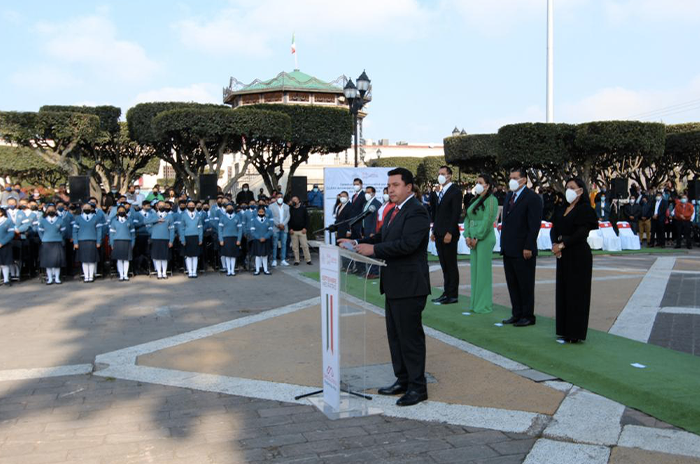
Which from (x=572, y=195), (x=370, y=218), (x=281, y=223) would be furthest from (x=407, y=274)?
(x=281, y=223)

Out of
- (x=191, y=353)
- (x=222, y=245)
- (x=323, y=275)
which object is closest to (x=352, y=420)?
(x=323, y=275)

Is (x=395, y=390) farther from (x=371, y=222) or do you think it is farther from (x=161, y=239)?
(x=161, y=239)

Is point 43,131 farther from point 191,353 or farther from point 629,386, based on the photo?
point 629,386

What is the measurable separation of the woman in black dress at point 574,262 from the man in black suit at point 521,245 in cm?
92

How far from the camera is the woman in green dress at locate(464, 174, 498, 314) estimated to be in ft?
29.8

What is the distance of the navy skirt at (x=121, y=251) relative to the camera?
1440cm

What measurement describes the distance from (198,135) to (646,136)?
1877 cm

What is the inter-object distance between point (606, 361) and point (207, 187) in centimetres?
1400

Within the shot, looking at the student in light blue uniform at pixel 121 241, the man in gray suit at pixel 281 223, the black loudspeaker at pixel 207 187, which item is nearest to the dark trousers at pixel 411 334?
the student in light blue uniform at pixel 121 241

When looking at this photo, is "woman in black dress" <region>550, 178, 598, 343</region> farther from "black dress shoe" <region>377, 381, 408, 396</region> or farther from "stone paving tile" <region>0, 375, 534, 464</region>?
"stone paving tile" <region>0, 375, 534, 464</region>

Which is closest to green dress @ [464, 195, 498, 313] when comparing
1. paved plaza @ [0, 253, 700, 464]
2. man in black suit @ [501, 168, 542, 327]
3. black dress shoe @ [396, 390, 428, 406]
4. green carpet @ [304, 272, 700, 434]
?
green carpet @ [304, 272, 700, 434]

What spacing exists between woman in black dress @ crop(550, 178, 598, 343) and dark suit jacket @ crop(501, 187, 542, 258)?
3.02ft

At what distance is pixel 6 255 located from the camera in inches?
546

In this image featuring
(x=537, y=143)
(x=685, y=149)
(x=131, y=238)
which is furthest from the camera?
(x=685, y=149)
